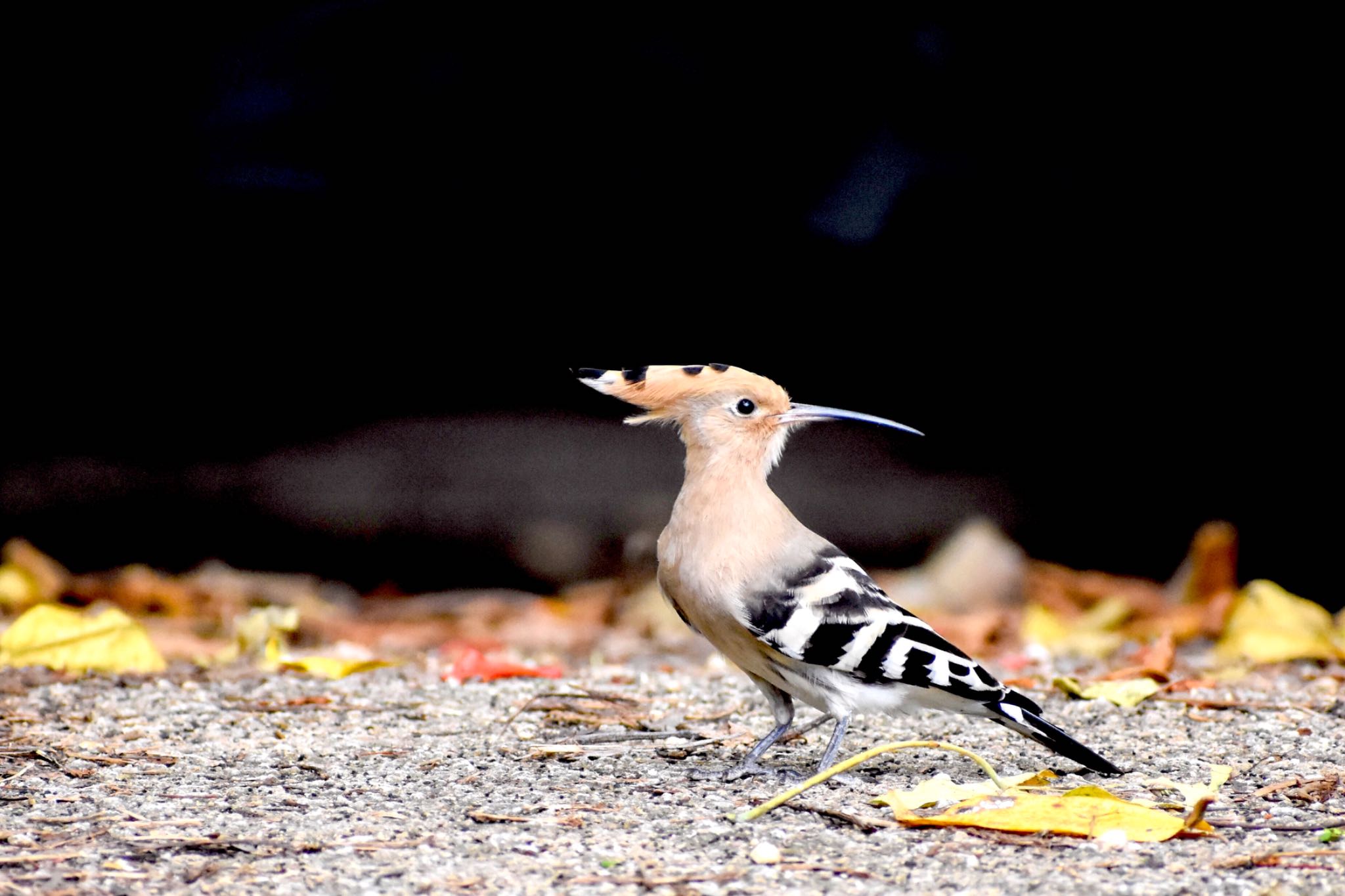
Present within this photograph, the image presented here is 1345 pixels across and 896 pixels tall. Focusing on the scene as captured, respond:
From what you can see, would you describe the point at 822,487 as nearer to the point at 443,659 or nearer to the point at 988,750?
the point at 443,659

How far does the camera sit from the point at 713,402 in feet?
9.04

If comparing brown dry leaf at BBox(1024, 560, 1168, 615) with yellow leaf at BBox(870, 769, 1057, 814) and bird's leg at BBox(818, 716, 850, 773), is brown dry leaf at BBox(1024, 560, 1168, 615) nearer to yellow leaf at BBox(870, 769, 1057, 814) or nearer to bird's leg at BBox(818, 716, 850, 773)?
bird's leg at BBox(818, 716, 850, 773)

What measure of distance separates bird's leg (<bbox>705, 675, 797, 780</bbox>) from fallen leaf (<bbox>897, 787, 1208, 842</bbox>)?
0.44 m

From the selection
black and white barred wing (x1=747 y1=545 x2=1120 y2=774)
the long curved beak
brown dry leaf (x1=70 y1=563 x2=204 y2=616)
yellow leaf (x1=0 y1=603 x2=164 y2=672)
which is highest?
the long curved beak

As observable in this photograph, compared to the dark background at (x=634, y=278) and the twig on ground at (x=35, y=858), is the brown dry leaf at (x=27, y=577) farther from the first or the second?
the twig on ground at (x=35, y=858)

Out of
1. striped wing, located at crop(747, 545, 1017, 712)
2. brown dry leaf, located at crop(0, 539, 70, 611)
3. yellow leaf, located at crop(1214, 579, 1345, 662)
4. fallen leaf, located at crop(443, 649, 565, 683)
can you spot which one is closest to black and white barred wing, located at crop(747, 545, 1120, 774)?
striped wing, located at crop(747, 545, 1017, 712)

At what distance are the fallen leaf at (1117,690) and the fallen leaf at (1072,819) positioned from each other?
1.08 meters

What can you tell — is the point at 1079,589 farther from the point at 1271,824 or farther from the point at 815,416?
the point at 1271,824

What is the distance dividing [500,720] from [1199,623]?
2.50 m

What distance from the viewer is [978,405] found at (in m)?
4.98

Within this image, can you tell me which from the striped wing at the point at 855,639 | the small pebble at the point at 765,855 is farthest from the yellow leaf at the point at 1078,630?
the small pebble at the point at 765,855

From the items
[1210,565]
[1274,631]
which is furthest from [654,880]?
[1210,565]

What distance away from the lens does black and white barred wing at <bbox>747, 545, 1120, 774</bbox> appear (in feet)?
8.22

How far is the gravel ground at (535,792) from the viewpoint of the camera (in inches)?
74.8
